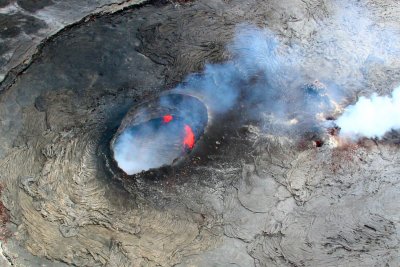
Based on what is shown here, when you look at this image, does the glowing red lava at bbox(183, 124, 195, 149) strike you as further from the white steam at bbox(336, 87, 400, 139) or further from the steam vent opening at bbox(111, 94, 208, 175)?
the white steam at bbox(336, 87, 400, 139)

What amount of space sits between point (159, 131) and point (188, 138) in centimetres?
66

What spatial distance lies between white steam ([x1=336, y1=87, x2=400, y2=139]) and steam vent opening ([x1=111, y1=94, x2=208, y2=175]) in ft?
7.18

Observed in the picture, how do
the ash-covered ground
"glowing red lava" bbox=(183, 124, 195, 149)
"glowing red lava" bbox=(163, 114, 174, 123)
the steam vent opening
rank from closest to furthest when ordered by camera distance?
the ash-covered ground
"glowing red lava" bbox=(183, 124, 195, 149)
the steam vent opening
"glowing red lava" bbox=(163, 114, 174, 123)

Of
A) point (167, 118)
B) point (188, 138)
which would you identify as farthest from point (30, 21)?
point (188, 138)

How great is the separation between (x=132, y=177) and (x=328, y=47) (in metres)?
3.98

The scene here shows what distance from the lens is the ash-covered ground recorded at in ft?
19.2

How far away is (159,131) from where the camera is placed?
7277 mm

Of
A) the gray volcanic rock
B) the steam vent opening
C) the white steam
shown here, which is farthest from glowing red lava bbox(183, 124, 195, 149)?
the gray volcanic rock

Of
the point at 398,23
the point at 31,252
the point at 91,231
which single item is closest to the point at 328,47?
the point at 398,23

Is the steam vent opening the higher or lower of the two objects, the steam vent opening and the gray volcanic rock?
the lower

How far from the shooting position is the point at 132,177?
6414 millimetres

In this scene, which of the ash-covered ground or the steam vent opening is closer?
the ash-covered ground

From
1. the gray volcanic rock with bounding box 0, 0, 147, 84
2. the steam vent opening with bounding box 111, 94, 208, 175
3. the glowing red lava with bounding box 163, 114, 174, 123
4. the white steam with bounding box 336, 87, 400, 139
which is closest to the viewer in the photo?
the white steam with bounding box 336, 87, 400, 139

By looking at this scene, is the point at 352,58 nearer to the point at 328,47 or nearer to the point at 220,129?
the point at 328,47
